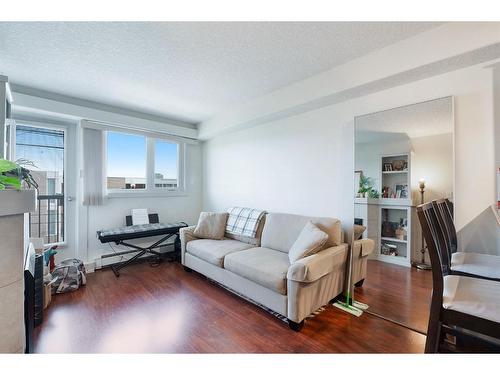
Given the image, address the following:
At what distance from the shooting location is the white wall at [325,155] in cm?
164

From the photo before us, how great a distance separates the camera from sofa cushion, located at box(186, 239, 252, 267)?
255cm

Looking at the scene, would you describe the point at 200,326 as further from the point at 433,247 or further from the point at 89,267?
the point at 89,267

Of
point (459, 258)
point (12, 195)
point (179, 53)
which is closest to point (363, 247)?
point (459, 258)

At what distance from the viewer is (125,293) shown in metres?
2.48

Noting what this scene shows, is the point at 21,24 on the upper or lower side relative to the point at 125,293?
upper

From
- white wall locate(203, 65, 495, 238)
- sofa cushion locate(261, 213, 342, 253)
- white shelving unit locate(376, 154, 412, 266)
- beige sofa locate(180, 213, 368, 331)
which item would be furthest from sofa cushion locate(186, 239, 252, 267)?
white shelving unit locate(376, 154, 412, 266)

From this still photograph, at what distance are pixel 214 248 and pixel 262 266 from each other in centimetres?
85

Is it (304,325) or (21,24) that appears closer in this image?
(21,24)

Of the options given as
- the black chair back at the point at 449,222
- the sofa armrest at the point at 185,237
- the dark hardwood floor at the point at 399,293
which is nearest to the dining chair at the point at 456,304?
the black chair back at the point at 449,222

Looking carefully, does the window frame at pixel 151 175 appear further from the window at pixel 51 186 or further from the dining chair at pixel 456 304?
the dining chair at pixel 456 304

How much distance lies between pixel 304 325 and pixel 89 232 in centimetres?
314

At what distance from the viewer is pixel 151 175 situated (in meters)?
3.76
